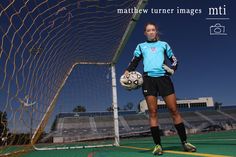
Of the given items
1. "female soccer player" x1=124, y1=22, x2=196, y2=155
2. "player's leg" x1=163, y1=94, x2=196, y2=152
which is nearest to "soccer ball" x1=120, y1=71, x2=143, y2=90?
"female soccer player" x1=124, y1=22, x2=196, y2=155

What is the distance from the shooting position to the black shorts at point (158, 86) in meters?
4.02

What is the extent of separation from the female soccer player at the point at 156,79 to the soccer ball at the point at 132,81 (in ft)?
0.23

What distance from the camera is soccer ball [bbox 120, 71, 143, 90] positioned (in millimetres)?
4117

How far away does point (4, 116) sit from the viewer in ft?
12.9

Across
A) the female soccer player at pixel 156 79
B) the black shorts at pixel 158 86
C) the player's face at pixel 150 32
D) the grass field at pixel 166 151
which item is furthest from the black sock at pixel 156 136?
the player's face at pixel 150 32

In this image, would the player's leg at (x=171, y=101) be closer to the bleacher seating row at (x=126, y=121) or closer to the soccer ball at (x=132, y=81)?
the soccer ball at (x=132, y=81)

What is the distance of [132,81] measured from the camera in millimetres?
4121

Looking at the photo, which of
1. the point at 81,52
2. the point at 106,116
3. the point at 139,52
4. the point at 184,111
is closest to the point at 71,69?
the point at 81,52

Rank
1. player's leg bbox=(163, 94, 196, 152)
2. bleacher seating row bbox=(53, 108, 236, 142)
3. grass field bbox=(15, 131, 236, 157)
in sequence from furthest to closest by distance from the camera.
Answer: bleacher seating row bbox=(53, 108, 236, 142)
player's leg bbox=(163, 94, 196, 152)
grass field bbox=(15, 131, 236, 157)

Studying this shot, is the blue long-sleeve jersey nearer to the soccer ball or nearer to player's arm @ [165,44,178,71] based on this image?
player's arm @ [165,44,178,71]

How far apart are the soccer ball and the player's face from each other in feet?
1.77

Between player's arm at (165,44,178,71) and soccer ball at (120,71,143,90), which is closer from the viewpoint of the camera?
soccer ball at (120,71,143,90)

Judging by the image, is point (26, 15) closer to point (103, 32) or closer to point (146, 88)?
point (146, 88)

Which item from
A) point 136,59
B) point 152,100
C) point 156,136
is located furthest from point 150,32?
point 156,136
